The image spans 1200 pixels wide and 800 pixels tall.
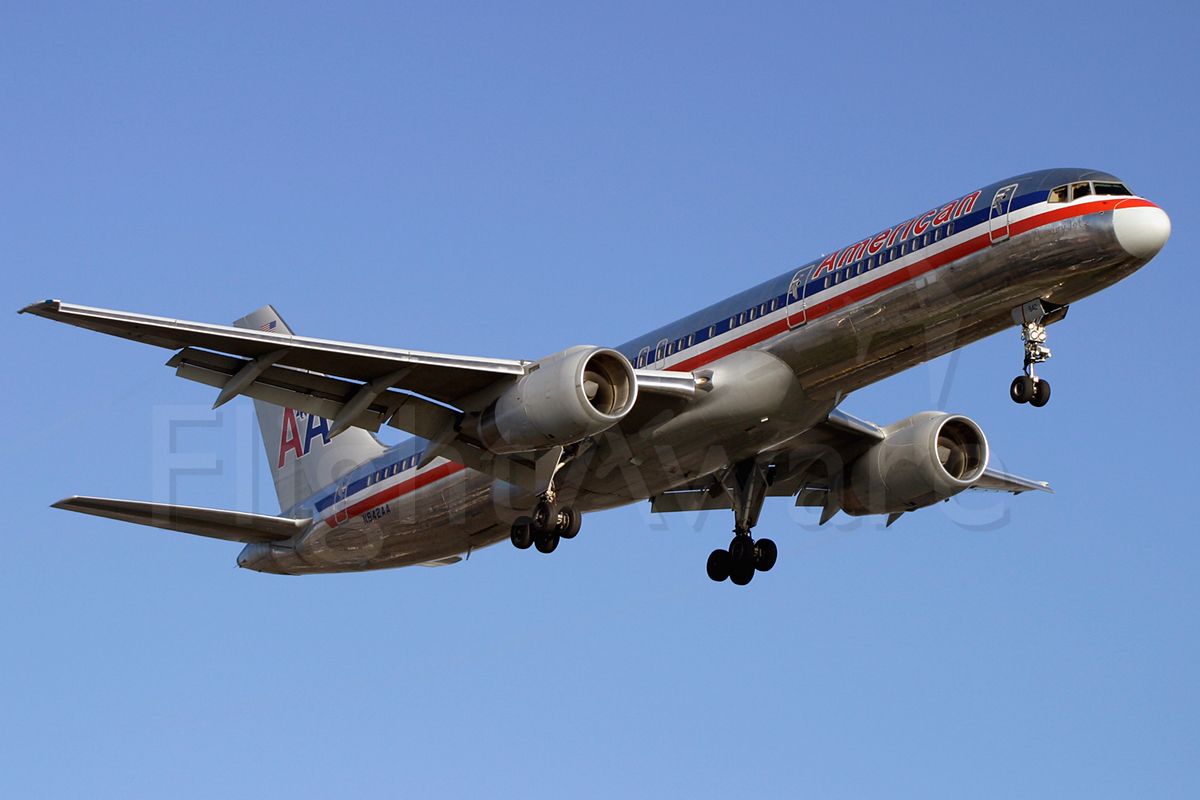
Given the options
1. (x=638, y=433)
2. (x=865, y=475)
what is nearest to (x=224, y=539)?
(x=638, y=433)

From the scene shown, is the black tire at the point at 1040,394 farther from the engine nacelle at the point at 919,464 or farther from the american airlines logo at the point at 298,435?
the american airlines logo at the point at 298,435

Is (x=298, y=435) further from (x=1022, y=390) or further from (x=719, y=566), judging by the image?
(x=1022, y=390)

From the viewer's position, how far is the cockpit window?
29.5 meters

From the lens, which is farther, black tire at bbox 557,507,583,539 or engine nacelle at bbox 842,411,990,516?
engine nacelle at bbox 842,411,990,516

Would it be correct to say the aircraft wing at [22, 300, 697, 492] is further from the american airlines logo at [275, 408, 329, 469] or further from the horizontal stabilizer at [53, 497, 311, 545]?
the american airlines logo at [275, 408, 329, 469]

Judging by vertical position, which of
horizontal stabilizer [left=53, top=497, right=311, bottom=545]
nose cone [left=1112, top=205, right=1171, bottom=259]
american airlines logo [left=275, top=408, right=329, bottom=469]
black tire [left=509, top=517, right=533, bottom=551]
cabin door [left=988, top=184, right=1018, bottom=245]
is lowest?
black tire [left=509, top=517, right=533, bottom=551]

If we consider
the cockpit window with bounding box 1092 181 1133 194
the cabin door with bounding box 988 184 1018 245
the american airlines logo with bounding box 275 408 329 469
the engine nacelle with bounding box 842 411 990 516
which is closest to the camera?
the cockpit window with bounding box 1092 181 1133 194

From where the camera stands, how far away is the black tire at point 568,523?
113 ft

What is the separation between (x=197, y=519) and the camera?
37031mm

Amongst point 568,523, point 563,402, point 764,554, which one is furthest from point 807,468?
point 563,402

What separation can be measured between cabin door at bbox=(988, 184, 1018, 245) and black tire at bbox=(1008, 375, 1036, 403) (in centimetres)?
262

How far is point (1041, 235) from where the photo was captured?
2939 centimetres

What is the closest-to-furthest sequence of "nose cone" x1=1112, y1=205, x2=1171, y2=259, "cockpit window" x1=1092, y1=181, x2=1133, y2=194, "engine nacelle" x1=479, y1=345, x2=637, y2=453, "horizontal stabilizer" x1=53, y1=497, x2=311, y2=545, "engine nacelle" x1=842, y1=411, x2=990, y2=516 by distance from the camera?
"nose cone" x1=1112, y1=205, x2=1171, y2=259 → "cockpit window" x1=1092, y1=181, x2=1133, y2=194 → "engine nacelle" x1=479, y1=345, x2=637, y2=453 → "horizontal stabilizer" x1=53, y1=497, x2=311, y2=545 → "engine nacelle" x1=842, y1=411, x2=990, y2=516

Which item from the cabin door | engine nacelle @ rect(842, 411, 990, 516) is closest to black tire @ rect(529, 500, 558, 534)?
engine nacelle @ rect(842, 411, 990, 516)
